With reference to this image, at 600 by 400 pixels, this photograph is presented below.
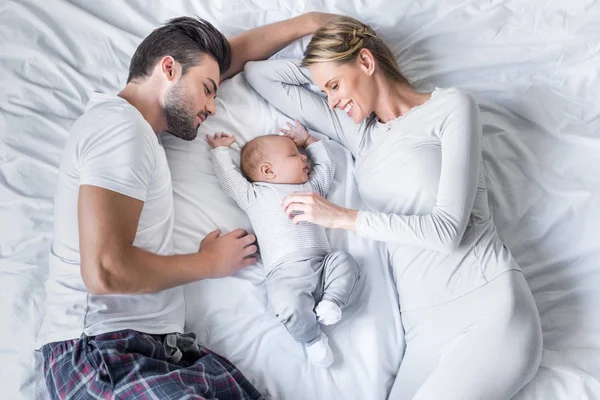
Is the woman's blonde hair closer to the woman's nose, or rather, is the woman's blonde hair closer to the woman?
the woman

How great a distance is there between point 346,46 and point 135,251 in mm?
879

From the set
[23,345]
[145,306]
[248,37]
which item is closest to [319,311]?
[145,306]

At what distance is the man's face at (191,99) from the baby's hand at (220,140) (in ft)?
0.36

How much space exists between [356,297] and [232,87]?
85cm

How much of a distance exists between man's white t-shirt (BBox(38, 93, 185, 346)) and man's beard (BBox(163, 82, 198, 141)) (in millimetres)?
107

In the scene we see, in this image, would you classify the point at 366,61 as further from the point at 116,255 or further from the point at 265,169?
the point at 116,255

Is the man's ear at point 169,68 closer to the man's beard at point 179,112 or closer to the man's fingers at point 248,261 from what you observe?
the man's beard at point 179,112

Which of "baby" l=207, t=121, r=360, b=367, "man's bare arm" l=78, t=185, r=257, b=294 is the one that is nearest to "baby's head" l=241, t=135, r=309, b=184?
"baby" l=207, t=121, r=360, b=367

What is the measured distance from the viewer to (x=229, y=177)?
6.61ft

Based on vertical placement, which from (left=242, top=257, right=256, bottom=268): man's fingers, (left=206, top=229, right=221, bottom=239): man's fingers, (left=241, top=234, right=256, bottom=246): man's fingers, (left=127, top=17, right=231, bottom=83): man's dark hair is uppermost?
(left=127, top=17, right=231, bottom=83): man's dark hair

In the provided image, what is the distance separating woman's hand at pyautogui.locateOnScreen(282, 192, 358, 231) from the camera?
1817 mm

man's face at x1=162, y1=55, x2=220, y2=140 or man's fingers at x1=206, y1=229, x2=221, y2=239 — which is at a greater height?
man's face at x1=162, y1=55, x2=220, y2=140

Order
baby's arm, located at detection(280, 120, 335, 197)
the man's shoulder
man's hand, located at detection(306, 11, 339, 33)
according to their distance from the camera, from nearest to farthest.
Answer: the man's shoulder → baby's arm, located at detection(280, 120, 335, 197) → man's hand, located at detection(306, 11, 339, 33)

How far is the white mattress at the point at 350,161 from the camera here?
6.09ft
